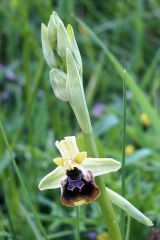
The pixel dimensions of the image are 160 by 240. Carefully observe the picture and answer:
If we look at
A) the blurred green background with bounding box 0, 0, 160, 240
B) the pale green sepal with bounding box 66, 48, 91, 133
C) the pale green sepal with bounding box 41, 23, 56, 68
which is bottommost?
the blurred green background with bounding box 0, 0, 160, 240

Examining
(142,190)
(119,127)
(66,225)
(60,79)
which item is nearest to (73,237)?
(66,225)

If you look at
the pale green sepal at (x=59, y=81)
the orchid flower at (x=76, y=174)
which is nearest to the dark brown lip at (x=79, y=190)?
the orchid flower at (x=76, y=174)

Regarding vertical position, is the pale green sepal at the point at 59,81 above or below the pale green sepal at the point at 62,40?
below

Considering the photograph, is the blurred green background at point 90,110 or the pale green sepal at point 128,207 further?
the blurred green background at point 90,110

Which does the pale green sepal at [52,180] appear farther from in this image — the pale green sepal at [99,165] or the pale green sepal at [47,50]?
the pale green sepal at [47,50]

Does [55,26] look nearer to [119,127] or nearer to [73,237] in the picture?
[73,237]

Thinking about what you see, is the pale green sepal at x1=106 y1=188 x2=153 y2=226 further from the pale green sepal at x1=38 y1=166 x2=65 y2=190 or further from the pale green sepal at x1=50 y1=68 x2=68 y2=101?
the pale green sepal at x1=50 y1=68 x2=68 y2=101

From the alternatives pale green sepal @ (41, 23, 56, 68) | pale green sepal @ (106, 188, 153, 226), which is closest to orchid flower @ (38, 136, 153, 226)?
pale green sepal @ (106, 188, 153, 226)

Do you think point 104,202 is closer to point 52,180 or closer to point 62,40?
point 52,180
